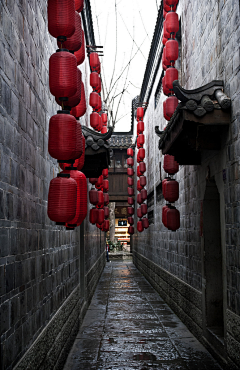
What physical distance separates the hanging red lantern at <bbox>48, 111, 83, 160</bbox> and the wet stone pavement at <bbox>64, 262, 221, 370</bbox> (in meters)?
3.82

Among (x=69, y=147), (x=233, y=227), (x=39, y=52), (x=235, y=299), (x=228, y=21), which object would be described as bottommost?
(x=235, y=299)

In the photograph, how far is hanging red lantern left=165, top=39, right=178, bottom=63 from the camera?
28.4 feet

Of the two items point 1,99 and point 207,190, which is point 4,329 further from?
point 207,190

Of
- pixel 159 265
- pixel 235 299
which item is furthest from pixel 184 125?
pixel 159 265

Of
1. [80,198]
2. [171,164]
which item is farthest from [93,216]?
[80,198]

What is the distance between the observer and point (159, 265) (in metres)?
14.4

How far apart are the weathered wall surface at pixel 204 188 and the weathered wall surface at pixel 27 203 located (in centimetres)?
272

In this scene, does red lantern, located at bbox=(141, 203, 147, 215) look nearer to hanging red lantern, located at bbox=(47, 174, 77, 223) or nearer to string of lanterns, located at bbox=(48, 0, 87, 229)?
string of lanterns, located at bbox=(48, 0, 87, 229)

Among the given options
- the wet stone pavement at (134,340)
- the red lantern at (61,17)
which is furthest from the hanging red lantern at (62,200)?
the wet stone pavement at (134,340)

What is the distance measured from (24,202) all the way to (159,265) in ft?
35.2

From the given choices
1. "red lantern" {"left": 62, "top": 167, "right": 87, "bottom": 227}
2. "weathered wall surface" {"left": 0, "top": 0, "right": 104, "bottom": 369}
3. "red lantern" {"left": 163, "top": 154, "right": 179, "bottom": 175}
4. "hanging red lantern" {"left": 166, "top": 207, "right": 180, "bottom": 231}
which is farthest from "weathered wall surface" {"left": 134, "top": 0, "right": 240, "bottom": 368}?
"weathered wall surface" {"left": 0, "top": 0, "right": 104, "bottom": 369}

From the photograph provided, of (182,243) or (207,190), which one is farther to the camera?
(182,243)

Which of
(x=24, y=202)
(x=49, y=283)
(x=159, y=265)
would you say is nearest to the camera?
(x=24, y=202)

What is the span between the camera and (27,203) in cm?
450
